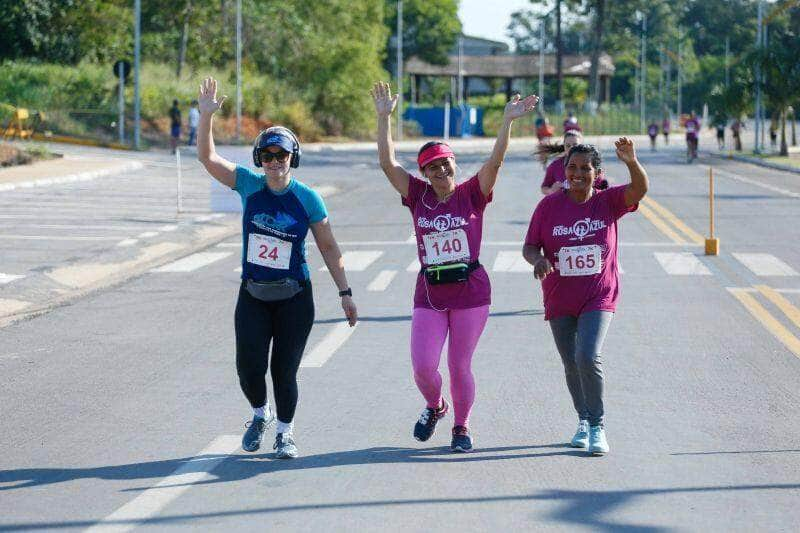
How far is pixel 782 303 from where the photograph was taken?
1395 centimetres

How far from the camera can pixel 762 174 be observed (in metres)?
43.8

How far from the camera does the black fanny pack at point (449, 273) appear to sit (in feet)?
24.9

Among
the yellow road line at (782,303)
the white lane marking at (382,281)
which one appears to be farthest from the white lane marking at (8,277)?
the yellow road line at (782,303)

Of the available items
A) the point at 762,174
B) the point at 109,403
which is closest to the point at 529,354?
A: the point at 109,403

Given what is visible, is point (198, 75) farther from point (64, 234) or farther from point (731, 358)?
point (731, 358)

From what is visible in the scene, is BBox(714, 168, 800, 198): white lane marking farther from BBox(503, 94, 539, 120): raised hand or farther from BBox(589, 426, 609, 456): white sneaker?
BBox(589, 426, 609, 456): white sneaker

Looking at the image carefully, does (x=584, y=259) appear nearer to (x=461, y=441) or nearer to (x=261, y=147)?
(x=461, y=441)

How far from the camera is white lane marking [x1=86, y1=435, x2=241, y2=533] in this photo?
6.11 meters

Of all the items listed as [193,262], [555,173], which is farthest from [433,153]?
[193,262]

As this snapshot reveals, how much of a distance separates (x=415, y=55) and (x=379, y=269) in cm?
9107

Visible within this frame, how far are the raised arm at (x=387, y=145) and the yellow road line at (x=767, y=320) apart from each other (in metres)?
4.64

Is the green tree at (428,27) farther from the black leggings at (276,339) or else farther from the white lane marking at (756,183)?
the black leggings at (276,339)

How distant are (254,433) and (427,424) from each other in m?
0.97

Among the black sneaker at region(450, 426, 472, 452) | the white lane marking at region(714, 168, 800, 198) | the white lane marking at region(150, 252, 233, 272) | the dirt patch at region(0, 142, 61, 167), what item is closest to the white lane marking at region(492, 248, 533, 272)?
the white lane marking at region(150, 252, 233, 272)
